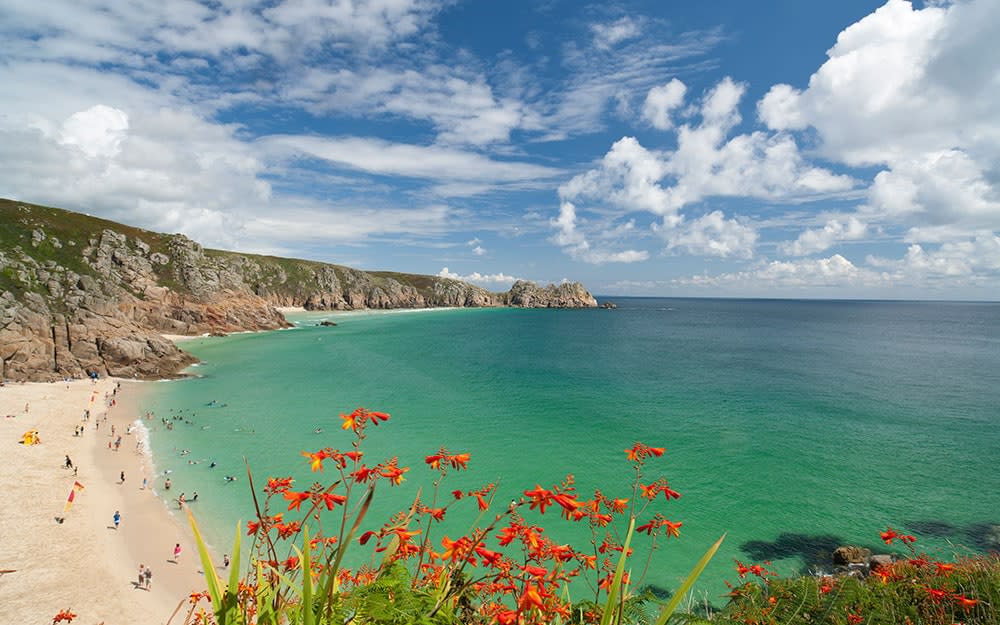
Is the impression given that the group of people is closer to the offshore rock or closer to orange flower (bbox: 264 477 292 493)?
orange flower (bbox: 264 477 292 493)

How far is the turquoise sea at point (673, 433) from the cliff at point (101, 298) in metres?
10.1

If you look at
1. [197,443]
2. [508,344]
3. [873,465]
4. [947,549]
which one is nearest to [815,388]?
[873,465]

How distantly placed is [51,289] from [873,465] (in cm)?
10162

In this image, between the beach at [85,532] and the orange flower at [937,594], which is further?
the beach at [85,532]

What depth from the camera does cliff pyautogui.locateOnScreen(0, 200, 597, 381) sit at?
55719mm

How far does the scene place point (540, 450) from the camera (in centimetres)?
3616

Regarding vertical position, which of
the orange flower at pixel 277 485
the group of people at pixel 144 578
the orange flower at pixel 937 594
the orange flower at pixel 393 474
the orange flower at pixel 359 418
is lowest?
the group of people at pixel 144 578

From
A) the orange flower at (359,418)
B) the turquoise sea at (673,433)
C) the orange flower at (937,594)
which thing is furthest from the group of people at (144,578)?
the orange flower at (937,594)

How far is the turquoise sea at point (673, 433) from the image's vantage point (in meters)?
25.7

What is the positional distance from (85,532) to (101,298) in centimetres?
6892

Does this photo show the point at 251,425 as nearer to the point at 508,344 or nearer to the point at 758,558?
the point at 758,558

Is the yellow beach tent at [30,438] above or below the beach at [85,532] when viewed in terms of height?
above

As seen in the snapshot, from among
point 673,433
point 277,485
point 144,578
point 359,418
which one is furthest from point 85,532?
point 673,433

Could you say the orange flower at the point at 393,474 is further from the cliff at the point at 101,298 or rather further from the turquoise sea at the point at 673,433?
the cliff at the point at 101,298
